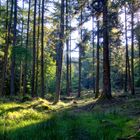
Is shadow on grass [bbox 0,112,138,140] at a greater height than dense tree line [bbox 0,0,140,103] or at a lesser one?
lesser

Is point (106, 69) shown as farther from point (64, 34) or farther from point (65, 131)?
point (65, 131)

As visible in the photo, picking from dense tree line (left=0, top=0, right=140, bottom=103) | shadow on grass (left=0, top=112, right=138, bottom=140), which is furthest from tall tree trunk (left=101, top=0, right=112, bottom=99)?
shadow on grass (left=0, top=112, right=138, bottom=140)

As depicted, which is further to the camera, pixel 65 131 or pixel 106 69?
pixel 106 69

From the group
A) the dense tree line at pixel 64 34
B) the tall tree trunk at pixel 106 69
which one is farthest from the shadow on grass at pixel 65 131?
the tall tree trunk at pixel 106 69

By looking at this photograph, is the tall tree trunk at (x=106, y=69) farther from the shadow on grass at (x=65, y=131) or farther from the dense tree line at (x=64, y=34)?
the shadow on grass at (x=65, y=131)

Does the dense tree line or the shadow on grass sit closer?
the shadow on grass

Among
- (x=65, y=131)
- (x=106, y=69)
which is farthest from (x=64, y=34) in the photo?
(x=65, y=131)

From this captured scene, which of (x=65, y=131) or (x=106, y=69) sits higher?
(x=106, y=69)

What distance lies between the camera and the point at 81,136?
24.9ft

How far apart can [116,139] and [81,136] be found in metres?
0.82

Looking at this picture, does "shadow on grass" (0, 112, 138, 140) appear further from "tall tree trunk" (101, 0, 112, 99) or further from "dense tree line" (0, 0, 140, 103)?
"tall tree trunk" (101, 0, 112, 99)

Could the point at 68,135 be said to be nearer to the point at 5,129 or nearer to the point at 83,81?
the point at 5,129

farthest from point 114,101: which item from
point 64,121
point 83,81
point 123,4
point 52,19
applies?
point 83,81

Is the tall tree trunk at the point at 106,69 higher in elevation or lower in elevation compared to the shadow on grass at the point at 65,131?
higher
